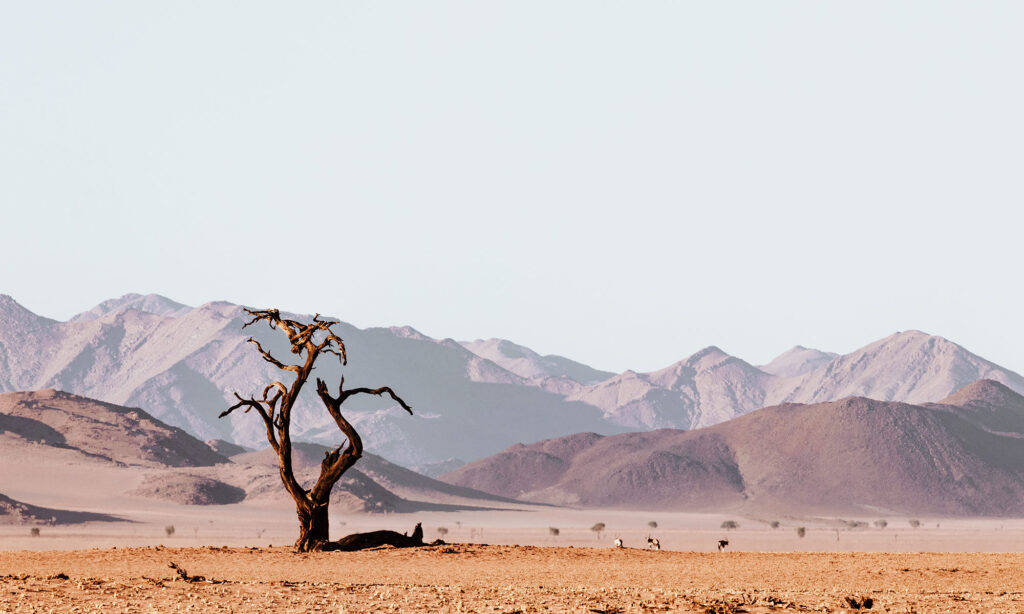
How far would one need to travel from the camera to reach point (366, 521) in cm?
10375

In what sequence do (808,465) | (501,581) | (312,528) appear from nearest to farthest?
(501,581)
(312,528)
(808,465)

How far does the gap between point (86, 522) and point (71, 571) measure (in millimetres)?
66783

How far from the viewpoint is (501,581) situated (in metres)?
25.5

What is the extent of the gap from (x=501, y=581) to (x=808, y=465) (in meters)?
137

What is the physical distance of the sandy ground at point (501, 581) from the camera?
67.7 ft

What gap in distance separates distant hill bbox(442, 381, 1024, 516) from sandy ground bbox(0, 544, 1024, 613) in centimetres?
11360

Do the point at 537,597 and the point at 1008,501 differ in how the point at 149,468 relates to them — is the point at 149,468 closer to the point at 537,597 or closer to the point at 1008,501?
the point at 1008,501

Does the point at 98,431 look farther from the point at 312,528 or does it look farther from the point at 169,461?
the point at 312,528

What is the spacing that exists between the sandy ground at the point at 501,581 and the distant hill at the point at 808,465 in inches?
4472

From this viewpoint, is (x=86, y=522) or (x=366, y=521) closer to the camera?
(x=86, y=522)

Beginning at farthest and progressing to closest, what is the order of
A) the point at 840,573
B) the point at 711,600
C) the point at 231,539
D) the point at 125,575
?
1. the point at 231,539
2. the point at 840,573
3. the point at 125,575
4. the point at 711,600

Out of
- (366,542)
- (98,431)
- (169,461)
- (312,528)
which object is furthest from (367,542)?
(98,431)

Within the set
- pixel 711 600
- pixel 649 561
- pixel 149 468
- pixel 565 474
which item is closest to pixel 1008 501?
pixel 565 474

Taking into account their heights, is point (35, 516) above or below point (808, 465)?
below
